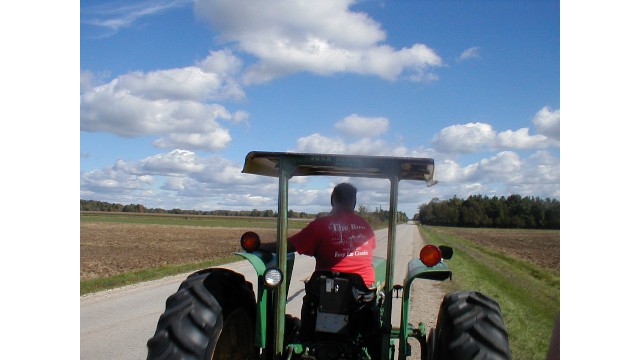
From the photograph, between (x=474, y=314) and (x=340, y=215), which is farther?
(x=340, y=215)

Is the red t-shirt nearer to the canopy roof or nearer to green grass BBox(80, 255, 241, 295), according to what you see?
the canopy roof

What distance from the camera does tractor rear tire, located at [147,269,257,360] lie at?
370 cm

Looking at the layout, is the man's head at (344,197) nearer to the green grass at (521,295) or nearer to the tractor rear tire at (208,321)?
the tractor rear tire at (208,321)

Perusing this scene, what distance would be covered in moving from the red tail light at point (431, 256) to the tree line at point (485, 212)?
47022 millimetres

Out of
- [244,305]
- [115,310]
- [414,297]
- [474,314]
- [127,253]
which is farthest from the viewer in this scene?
[127,253]

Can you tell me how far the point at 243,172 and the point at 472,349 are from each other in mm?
2015

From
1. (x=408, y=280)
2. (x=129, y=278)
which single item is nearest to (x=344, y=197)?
(x=408, y=280)

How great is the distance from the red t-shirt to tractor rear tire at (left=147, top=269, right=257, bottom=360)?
22.6 inches

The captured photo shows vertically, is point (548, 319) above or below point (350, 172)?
below

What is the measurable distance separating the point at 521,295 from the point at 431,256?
10.3m

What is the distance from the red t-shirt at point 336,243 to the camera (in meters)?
4.37

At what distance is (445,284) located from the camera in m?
15.1
